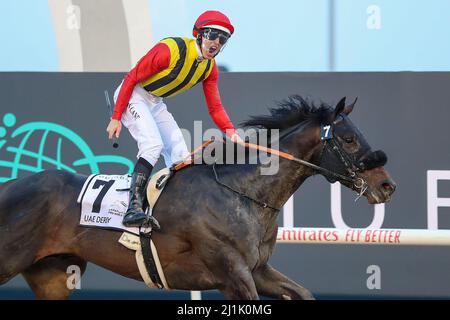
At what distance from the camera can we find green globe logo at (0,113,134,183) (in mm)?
6957

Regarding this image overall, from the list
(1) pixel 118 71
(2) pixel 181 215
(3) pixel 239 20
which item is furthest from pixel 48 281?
(3) pixel 239 20

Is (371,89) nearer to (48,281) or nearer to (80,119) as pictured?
(80,119)

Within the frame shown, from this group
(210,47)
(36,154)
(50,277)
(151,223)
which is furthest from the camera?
(36,154)

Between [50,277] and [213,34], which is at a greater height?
[213,34]

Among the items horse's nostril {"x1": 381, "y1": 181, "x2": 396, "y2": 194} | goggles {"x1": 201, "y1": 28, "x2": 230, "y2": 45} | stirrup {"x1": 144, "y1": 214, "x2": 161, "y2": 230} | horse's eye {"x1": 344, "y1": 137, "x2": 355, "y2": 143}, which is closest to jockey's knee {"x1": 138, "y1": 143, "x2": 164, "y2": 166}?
stirrup {"x1": 144, "y1": 214, "x2": 161, "y2": 230}

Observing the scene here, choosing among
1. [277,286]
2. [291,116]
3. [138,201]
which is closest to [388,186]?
[291,116]

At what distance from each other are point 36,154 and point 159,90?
1991 mm

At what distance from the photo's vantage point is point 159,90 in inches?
211

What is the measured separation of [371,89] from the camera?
6.87m

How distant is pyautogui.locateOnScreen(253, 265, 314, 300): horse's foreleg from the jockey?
684 mm

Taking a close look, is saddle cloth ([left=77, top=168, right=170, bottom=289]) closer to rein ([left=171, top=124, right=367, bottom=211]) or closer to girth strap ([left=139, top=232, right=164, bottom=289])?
girth strap ([left=139, top=232, right=164, bottom=289])

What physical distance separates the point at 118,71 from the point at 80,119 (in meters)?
0.50

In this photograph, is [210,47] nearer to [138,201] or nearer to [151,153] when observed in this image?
[151,153]

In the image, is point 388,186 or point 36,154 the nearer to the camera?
point 388,186
